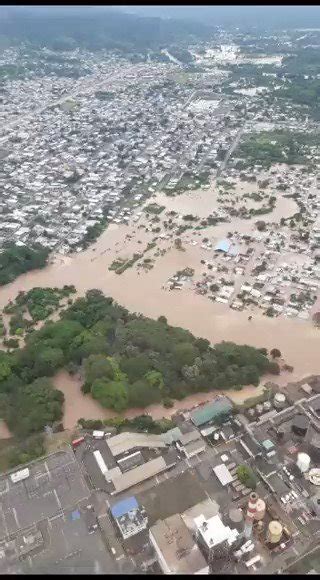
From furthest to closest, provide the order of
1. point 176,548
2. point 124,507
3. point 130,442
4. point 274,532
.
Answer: point 130,442, point 124,507, point 274,532, point 176,548

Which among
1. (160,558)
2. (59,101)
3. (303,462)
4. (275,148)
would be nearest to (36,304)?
(160,558)

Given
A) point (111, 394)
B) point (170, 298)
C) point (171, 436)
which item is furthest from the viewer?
point (170, 298)

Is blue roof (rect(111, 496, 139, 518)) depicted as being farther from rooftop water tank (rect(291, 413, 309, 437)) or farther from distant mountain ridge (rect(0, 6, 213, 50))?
distant mountain ridge (rect(0, 6, 213, 50))

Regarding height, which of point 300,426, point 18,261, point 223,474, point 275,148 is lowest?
point 223,474

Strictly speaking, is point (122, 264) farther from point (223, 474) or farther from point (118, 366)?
point (223, 474)

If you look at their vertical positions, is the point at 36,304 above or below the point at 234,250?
below

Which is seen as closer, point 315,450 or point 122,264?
point 315,450
